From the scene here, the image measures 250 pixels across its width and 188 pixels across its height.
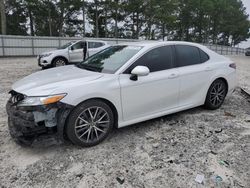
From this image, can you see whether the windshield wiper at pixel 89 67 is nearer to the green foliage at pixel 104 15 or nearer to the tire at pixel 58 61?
the tire at pixel 58 61

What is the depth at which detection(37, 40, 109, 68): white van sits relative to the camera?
1004cm

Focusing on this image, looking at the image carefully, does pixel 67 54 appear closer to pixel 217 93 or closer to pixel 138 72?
pixel 217 93

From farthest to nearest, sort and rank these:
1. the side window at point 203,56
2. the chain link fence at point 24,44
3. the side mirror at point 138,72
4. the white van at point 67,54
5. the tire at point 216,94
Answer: the chain link fence at point 24,44
the white van at point 67,54
the tire at point 216,94
the side window at point 203,56
the side mirror at point 138,72

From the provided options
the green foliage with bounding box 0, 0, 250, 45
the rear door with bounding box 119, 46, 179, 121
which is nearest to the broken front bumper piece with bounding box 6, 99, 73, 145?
the rear door with bounding box 119, 46, 179, 121

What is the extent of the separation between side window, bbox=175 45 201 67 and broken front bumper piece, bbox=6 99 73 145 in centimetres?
221

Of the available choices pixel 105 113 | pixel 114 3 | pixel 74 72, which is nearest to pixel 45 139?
pixel 105 113

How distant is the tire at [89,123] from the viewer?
289 centimetres

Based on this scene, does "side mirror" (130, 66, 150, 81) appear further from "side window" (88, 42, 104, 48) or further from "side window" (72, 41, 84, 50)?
"side window" (88, 42, 104, 48)

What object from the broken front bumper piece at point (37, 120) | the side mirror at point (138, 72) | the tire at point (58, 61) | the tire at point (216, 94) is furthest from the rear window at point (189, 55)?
the tire at point (58, 61)

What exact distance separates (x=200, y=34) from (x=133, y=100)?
46.4m

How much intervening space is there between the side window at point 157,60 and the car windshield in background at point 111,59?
173 millimetres

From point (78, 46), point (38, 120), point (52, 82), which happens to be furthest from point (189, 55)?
point (78, 46)

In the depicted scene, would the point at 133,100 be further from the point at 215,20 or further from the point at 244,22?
the point at 244,22

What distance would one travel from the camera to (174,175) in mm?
2543
